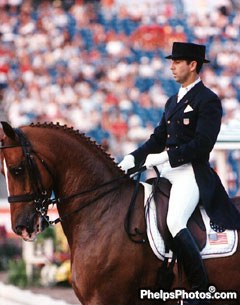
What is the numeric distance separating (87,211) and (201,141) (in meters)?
0.93

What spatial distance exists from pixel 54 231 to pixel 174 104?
616 cm

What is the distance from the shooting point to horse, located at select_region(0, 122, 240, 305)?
618 centimetres

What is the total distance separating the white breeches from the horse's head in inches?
33.5

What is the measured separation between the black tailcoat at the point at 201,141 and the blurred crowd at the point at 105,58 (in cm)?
931

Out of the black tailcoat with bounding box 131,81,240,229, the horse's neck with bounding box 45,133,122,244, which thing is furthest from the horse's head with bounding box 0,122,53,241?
the black tailcoat with bounding box 131,81,240,229

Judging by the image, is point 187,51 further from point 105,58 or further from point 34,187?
point 105,58

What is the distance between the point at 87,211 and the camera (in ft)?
21.0

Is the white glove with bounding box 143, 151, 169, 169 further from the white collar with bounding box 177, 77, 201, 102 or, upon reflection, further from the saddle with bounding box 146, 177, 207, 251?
the white collar with bounding box 177, 77, 201, 102

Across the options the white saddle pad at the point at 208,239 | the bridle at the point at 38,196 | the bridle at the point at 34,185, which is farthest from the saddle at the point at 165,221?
the bridle at the point at 34,185

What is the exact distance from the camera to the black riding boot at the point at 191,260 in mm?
6184

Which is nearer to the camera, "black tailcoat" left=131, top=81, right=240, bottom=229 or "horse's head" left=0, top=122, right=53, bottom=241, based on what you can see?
"horse's head" left=0, top=122, right=53, bottom=241

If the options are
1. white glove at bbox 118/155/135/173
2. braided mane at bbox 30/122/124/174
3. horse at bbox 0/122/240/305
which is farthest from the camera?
white glove at bbox 118/155/135/173

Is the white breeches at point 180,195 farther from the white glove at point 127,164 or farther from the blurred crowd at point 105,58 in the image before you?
the blurred crowd at point 105,58

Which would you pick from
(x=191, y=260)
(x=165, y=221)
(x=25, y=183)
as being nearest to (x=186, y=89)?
(x=165, y=221)
